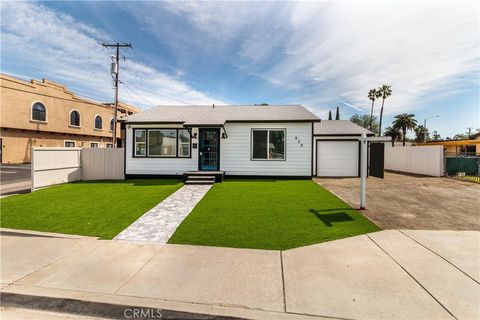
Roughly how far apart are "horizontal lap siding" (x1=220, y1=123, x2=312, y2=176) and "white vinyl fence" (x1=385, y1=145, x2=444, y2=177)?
951 cm

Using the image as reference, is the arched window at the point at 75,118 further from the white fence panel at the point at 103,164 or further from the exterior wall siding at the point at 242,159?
the exterior wall siding at the point at 242,159

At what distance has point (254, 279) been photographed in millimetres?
3383

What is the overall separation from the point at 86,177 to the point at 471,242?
1593 cm

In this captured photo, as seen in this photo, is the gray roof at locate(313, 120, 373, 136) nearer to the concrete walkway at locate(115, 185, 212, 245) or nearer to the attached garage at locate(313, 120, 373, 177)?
the attached garage at locate(313, 120, 373, 177)

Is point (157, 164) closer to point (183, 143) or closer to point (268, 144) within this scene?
point (183, 143)

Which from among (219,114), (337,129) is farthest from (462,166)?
(219,114)

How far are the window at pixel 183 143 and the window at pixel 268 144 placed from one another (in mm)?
3672

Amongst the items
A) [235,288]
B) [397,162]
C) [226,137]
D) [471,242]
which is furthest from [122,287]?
[397,162]

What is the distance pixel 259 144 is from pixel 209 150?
9.19 ft

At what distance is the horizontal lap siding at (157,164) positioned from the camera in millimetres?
12656

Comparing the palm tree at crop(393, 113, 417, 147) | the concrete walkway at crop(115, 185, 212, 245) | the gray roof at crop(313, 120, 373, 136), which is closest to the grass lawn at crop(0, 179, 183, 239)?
the concrete walkway at crop(115, 185, 212, 245)

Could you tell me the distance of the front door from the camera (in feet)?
41.5

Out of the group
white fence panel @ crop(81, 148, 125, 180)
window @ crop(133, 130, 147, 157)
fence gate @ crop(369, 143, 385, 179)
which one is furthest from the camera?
white fence panel @ crop(81, 148, 125, 180)

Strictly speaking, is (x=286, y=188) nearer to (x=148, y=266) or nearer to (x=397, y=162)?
(x=148, y=266)
